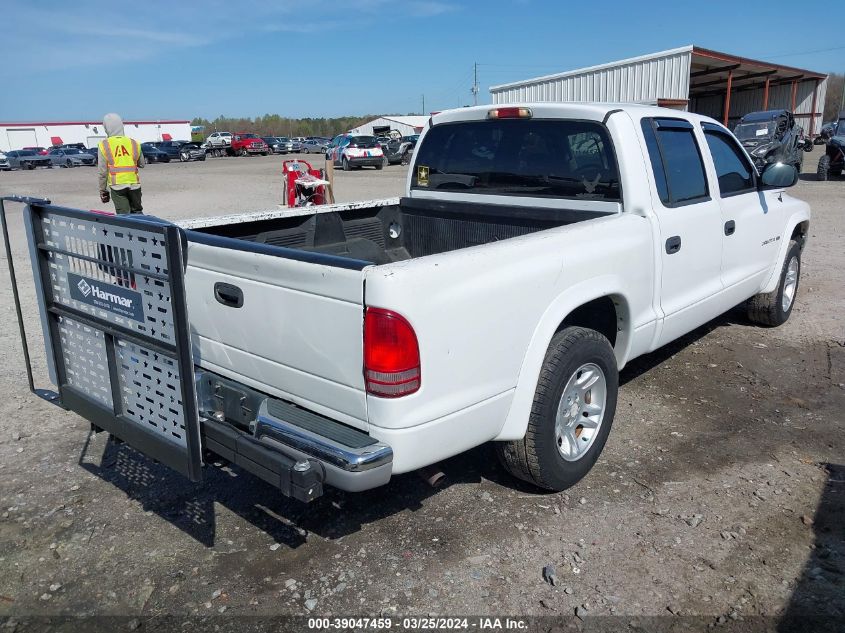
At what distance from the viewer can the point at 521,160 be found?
4.54m

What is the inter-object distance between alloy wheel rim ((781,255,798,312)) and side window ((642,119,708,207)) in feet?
7.33

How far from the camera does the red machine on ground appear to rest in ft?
32.9

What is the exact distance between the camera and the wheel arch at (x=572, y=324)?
3.18 m

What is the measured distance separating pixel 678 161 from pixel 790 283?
110 inches

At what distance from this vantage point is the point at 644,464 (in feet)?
13.2

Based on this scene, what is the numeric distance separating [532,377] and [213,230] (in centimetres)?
220

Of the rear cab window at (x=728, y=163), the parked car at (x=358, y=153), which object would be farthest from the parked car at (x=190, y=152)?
the rear cab window at (x=728, y=163)

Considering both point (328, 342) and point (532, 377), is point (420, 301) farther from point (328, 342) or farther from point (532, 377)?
point (532, 377)

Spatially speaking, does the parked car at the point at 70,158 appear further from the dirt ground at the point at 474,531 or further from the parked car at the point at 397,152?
the dirt ground at the point at 474,531

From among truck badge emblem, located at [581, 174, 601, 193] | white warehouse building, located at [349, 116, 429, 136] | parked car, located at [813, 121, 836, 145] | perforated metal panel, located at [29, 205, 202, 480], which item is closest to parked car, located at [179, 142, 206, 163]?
white warehouse building, located at [349, 116, 429, 136]

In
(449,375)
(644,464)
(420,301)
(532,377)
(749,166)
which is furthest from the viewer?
(749,166)

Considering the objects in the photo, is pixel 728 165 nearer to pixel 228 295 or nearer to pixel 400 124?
pixel 228 295

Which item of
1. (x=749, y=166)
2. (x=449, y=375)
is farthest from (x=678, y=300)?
(x=449, y=375)

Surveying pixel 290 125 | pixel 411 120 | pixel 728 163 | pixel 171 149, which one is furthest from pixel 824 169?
pixel 290 125
